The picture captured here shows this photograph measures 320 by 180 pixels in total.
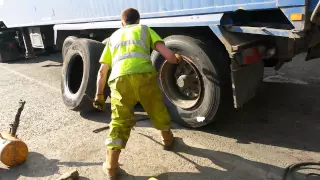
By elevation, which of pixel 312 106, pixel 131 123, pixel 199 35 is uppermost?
pixel 199 35

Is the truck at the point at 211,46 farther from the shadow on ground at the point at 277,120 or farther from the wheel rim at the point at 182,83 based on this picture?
the shadow on ground at the point at 277,120

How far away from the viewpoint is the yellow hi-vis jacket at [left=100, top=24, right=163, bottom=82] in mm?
3135

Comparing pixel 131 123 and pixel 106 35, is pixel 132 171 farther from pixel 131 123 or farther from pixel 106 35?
pixel 106 35

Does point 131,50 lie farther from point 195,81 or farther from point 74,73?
point 74,73

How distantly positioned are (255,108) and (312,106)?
2.80 ft

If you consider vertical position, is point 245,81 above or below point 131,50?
below

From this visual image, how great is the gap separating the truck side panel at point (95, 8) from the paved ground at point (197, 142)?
1618 millimetres

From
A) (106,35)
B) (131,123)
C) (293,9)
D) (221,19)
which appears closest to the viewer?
(293,9)

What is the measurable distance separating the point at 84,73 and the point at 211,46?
2.18m

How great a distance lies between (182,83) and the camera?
417 centimetres

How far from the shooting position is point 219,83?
373cm

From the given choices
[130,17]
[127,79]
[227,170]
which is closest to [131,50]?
[127,79]

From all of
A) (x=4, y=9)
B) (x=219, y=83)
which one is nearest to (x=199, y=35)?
(x=219, y=83)

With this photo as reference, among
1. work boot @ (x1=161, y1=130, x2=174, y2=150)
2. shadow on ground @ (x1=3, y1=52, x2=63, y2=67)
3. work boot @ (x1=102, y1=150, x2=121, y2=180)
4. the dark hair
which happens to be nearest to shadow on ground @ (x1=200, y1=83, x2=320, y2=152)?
work boot @ (x1=161, y1=130, x2=174, y2=150)
